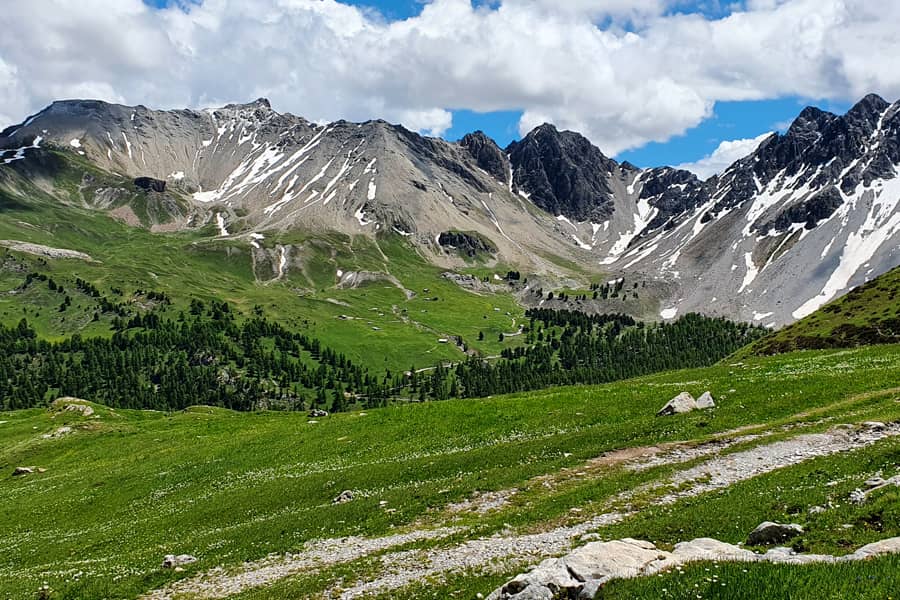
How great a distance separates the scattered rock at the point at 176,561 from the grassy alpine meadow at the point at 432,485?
64 centimetres

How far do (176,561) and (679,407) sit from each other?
3297 centimetres

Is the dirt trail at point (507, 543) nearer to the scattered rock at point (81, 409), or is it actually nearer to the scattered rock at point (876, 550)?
the scattered rock at point (876, 550)

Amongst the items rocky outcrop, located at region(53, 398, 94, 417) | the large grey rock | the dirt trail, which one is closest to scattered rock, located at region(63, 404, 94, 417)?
rocky outcrop, located at region(53, 398, 94, 417)

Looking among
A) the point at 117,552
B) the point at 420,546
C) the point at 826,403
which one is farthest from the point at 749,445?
the point at 117,552

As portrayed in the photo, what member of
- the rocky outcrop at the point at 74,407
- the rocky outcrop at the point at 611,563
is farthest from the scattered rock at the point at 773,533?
the rocky outcrop at the point at 74,407

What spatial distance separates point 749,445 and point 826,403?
10.6 meters

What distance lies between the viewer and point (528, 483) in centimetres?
3006

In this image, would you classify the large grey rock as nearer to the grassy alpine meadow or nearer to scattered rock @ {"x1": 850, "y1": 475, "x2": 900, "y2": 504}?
the grassy alpine meadow

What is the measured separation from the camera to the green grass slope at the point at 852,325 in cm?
8656

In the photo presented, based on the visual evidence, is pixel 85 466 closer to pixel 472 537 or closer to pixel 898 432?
pixel 472 537

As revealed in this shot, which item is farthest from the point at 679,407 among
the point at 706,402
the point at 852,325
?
the point at 852,325

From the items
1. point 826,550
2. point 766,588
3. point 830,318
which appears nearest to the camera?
point 766,588

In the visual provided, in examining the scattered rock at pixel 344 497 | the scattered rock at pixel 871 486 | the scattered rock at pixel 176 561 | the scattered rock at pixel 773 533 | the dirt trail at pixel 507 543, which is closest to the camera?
the scattered rock at pixel 773 533

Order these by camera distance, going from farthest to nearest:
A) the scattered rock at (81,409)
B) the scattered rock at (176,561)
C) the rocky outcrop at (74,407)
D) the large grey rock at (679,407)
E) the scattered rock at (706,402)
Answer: the rocky outcrop at (74,407) → the scattered rock at (81,409) → the scattered rock at (706,402) → the large grey rock at (679,407) → the scattered rock at (176,561)
